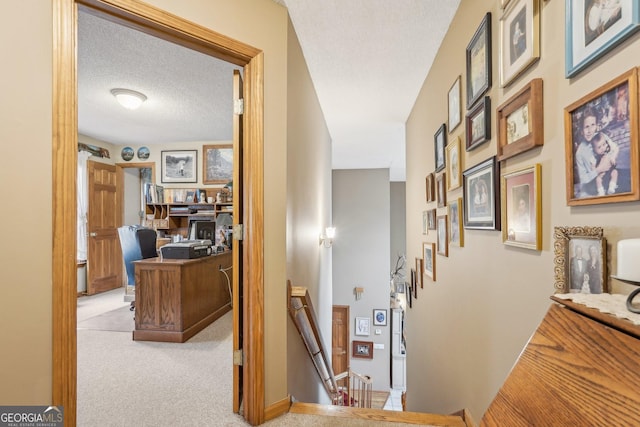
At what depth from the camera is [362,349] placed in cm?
737

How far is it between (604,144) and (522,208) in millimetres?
402

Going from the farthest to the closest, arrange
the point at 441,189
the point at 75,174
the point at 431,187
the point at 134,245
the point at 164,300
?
the point at 134,245 < the point at 164,300 < the point at 431,187 < the point at 441,189 < the point at 75,174

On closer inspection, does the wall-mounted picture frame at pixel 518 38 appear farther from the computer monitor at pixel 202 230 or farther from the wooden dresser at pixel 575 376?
the computer monitor at pixel 202 230

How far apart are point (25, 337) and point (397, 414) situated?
187cm

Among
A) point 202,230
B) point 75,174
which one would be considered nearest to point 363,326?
point 202,230

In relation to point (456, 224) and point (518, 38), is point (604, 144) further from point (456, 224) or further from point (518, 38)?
point (456, 224)

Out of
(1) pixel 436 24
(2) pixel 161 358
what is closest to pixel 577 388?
(1) pixel 436 24

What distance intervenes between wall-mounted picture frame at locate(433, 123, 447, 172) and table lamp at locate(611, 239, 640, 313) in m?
1.64

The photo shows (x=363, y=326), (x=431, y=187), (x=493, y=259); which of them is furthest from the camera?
(x=363, y=326)

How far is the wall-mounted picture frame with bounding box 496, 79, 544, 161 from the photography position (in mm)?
1010

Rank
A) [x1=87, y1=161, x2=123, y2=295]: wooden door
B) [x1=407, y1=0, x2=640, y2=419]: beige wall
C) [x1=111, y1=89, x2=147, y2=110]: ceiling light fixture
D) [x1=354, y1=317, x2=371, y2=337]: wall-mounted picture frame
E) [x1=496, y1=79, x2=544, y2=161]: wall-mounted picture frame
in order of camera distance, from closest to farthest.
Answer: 1. [x1=407, y1=0, x2=640, y2=419]: beige wall
2. [x1=496, y1=79, x2=544, y2=161]: wall-mounted picture frame
3. [x1=111, y1=89, x2=147, y2=110]: ceiling light fixture
4. [x1=87, y1=161, x2=123, y2=295]: wooden door
5. [x1=354, y1=317, x2=371, y2=337]: wall-mounted picture frame

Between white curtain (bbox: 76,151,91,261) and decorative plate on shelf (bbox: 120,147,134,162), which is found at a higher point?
decorative plate on shelf (bbox: 120,147,134,162)

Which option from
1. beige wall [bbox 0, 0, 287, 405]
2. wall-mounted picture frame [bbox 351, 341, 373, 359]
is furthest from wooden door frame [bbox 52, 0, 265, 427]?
wall-mounted picture frame [bbox 351, 341, 373, 359]

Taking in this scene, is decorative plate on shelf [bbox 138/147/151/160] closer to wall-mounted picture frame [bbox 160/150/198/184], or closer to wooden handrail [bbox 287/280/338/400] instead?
wall-mounted picture frame [bbox 160/150/198/184]
